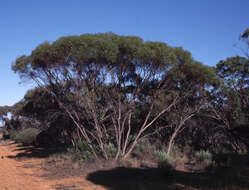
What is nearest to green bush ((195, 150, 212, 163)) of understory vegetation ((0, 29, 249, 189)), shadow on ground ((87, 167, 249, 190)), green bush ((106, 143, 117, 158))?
understory vegetation ((0, 29, 249, 189))

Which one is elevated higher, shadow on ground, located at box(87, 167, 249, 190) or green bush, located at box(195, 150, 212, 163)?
green bush, located at box(195, 150, 212, 163)

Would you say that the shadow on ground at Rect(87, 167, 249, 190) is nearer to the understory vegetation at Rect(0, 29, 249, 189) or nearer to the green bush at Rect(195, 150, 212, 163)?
the understory vegetation at Rect(0, 29, 249, 189)

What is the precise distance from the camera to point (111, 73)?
15414mm

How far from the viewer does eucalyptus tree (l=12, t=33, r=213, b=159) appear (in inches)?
555

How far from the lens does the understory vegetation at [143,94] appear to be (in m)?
14.1

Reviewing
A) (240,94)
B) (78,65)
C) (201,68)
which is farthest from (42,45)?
(240,94)

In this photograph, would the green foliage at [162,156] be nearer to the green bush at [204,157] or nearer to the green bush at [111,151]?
the green bush at [204,157]

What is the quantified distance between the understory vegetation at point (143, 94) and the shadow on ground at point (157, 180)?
26 cm

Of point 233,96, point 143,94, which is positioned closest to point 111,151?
point 143,94

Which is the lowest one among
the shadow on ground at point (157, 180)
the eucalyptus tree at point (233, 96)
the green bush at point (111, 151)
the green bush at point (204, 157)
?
the shadow on ground at point (157, 180)

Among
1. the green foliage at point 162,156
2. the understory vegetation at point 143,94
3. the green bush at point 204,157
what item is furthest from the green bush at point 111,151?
the green bush at point 204,157

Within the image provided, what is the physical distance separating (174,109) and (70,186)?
11025 millimetres

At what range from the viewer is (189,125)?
20.4 metres

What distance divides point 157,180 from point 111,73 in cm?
719
